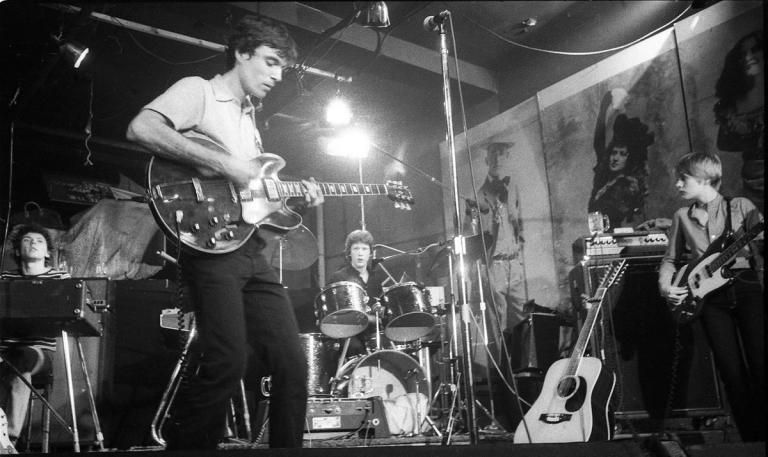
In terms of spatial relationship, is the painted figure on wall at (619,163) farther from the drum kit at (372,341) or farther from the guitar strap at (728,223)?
the drum kit at (372,341)

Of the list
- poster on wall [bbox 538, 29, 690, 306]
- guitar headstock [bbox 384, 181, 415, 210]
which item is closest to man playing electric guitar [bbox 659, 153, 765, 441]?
poster on wall [bbox 538, 29, 690, 306]

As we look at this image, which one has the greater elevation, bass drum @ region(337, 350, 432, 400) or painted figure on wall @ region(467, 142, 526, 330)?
painted figure on wall @ region(467, 142, 526, 330)

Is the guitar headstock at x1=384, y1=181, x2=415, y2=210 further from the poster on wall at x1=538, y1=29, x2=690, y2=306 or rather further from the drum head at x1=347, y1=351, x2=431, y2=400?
the poster on wall at x1=538, y1=29, x2=690, y2=306

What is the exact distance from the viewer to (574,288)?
193 inches

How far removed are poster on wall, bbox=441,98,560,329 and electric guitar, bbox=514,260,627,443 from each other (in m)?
2.30

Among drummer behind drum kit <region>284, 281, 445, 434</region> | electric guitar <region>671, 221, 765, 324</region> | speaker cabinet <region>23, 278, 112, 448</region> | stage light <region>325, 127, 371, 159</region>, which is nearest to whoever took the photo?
electric guitar <region>671, 221, 765, 324</region>

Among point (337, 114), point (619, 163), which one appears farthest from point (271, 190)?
point (619, 163)

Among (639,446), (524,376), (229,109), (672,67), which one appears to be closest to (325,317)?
(524,376)

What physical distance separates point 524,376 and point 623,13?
3.10 meters

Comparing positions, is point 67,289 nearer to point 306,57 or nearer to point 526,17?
point 306,57

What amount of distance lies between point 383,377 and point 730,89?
3.37m

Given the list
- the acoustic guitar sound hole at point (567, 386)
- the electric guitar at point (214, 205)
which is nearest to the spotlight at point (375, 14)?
the electric guitar at point (214, 205)

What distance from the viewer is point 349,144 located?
4.80 meters

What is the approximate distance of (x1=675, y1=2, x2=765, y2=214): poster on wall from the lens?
14.5 ft
